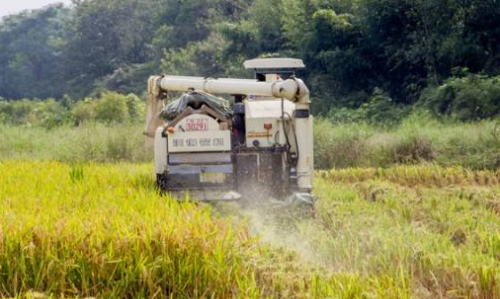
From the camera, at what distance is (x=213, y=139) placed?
877cm

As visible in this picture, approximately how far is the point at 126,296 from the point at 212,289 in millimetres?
604

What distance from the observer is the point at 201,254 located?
5527 millimetres

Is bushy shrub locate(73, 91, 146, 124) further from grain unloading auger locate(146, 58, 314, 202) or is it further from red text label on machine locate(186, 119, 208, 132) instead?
red text label on machine locate(186, 119, 208, 132)

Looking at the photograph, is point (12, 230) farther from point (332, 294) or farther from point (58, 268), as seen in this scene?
point (332, 294)

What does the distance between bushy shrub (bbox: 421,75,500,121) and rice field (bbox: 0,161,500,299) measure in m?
11.7

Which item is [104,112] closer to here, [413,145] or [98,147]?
[98,147]

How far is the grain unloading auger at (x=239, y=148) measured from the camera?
8680mm

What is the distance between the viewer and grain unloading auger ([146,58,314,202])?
28.5 ft

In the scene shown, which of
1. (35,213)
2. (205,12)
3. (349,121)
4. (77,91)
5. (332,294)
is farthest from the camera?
(77,91)

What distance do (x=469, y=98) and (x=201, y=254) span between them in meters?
15.0

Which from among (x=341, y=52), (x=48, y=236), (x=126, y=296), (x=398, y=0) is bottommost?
(x=126, y=296)

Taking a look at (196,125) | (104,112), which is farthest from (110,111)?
(196,125)

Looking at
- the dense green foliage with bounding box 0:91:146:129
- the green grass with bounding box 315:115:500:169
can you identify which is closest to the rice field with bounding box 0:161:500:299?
the green grass with bounding box 315:115:500:169

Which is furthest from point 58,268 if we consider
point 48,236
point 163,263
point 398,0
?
point 398,0
